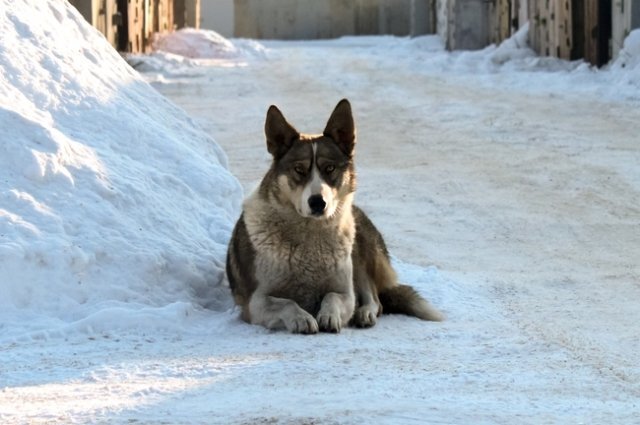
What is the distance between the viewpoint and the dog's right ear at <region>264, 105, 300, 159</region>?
7238 millimetres

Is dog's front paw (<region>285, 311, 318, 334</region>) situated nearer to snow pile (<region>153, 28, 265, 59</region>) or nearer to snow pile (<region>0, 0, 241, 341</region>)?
snow pile (<region>0, 0, 241, 341</region>)

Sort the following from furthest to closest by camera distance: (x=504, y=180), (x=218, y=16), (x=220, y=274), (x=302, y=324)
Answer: (x=218, y=16) → (x=504, y=180) → (x=220, y=274) → (x=302, y=324)

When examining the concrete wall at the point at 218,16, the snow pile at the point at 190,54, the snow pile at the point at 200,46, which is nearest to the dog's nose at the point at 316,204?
the snow pile at the point at 190,54

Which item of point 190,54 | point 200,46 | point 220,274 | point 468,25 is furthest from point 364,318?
point 468,25

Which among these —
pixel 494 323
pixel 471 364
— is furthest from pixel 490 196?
pixel 471 364

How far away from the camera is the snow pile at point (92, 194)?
6.87 metres

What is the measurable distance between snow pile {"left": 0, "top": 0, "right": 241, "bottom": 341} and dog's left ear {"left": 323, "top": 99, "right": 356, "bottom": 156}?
1.15m

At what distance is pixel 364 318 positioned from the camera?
7.13 m

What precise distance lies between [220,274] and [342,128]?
1235mm

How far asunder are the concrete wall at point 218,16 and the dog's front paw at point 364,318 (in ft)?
120

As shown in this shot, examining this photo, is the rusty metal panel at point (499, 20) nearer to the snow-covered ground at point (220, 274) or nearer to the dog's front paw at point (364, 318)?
the snow-covered ground at point (220, 274)

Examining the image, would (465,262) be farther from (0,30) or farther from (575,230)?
Answer: (0,30)

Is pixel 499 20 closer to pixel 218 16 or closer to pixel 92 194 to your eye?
pixel 218 16

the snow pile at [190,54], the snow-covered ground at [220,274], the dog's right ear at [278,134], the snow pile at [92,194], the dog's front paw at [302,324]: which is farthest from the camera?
the snow pile at [190,54]
